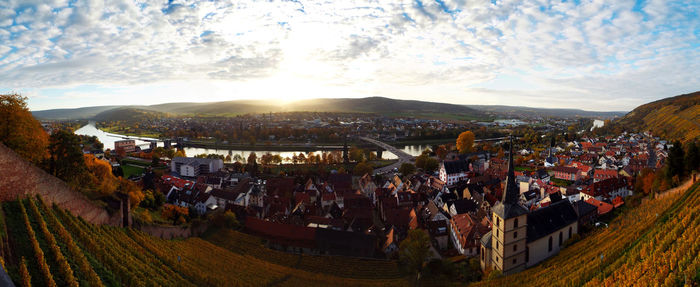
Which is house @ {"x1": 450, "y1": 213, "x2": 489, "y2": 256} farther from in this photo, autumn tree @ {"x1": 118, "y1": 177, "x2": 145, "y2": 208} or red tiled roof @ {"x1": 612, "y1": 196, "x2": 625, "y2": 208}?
autumn tree @ {"x1": 118, "y1": 177, "x2": 145, "y2": 208}

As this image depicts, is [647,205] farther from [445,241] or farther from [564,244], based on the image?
[445,241]

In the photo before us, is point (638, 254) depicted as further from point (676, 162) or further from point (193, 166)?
point (193, 166)

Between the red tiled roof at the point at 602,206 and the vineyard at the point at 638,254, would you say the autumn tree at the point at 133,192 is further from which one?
the red tiled roof at the point at 602,206

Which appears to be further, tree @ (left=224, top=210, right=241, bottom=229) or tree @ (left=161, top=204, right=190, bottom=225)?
tree @ (left=224, top=210, right=241, bottom=229)

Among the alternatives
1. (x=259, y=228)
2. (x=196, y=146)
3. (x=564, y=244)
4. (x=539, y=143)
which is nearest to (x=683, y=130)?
(x=539, y=143)

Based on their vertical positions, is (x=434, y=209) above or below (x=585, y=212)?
below

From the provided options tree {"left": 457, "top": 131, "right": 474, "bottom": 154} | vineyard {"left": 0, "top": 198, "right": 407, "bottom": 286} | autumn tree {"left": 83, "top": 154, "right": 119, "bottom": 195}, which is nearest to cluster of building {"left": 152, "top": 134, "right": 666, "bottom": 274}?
vineyard {"left": 0, "top": 198, "right": 407, "bottom": 286}

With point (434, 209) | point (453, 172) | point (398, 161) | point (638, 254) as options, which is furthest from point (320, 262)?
point (398, 161)

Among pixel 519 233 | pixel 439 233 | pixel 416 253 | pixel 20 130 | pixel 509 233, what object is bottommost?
pixel 439 233
